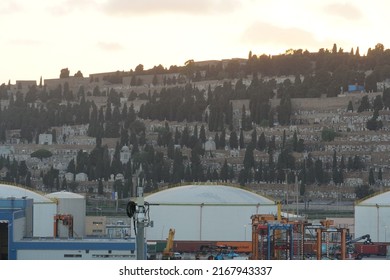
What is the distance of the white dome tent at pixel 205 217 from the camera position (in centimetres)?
6631

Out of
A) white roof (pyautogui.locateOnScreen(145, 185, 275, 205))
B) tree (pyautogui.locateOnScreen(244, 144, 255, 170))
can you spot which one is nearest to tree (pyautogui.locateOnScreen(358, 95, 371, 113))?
tree (pyautogui.locateOnScreen(244, 144, 255, 170))

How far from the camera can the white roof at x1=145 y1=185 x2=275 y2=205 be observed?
67.4 m

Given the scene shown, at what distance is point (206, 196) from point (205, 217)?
5.03ft

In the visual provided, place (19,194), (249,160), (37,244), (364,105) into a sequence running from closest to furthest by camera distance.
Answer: (37,244)
(19,194)
(249,160)
(364,105)

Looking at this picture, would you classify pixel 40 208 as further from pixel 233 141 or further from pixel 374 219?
pixel 233 141

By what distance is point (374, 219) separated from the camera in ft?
224

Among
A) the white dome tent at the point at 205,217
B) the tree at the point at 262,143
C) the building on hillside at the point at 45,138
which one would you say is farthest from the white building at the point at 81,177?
the white dome tent at the point at 205,217

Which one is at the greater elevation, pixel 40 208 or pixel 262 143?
pixel 262 143

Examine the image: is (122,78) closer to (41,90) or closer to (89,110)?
(41,90)

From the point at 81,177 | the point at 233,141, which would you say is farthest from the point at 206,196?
the point at 233,141

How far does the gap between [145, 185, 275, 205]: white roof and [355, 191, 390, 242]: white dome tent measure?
4.18m

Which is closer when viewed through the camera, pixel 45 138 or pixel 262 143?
pixel 262 143

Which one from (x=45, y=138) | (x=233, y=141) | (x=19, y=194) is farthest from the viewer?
(x=45, y=138)
